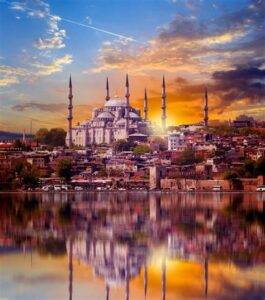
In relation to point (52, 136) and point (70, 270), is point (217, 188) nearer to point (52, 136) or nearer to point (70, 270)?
point (52, 136)

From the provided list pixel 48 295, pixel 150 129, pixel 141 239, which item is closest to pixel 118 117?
pixel 150 129

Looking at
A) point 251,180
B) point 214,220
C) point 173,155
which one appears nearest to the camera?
point 214,220

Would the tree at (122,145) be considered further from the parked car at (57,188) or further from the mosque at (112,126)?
the parked car at (57,188)

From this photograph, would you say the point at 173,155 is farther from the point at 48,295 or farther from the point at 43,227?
the point at 48,295

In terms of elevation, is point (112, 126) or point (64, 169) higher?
point (112, 126)

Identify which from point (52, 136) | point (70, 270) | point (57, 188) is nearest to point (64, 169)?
point (57, 188)

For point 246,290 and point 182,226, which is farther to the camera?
point 182,226
